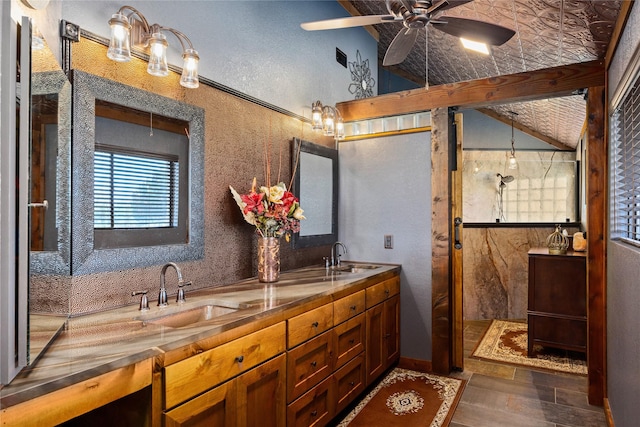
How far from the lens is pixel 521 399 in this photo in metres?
2.91

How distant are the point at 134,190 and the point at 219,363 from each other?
3.11 feet

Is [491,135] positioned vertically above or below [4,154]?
above

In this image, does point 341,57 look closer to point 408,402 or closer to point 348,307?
point 348,307

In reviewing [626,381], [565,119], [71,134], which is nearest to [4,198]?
[71,134]

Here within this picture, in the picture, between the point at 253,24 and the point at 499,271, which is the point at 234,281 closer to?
the point at 253,24

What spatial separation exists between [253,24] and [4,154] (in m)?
2.09

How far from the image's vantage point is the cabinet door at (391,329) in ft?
10.4

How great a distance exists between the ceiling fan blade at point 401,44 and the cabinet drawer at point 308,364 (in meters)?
1.75

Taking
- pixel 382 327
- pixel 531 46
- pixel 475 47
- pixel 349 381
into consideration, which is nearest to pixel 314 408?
pixel 349 381

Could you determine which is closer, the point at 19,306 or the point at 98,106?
the point at 19,306

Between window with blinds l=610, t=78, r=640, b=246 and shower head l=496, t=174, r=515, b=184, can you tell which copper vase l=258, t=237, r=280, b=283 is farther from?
shower head l=496, t=174, r=515, b=184

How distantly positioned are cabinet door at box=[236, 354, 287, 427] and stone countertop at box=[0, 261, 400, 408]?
242 millimetres

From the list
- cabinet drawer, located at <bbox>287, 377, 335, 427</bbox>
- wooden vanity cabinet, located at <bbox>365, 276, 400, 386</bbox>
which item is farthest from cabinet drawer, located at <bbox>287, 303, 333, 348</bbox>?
wooden vanity cabinet, located at <bbox>365, 276, 400, 386</bbox>

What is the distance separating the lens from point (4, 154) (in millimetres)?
1058
